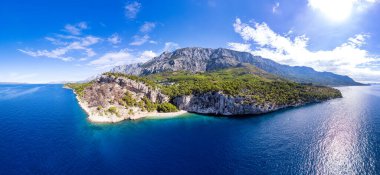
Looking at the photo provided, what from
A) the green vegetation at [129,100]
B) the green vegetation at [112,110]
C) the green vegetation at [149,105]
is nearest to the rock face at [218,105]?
the green vegetation at [149,105]

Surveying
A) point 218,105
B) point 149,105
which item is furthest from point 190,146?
point 149,105

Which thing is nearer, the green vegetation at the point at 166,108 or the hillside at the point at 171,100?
the hillside at the point at 171,100

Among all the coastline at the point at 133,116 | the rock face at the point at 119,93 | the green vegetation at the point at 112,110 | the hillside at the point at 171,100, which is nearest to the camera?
the coastline at the point at 133,116

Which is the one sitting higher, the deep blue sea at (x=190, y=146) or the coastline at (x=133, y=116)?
the coastline at (x=133, y=116)

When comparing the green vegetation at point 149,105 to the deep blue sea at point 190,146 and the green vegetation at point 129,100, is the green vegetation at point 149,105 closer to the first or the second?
the green vegetation at point 129,100

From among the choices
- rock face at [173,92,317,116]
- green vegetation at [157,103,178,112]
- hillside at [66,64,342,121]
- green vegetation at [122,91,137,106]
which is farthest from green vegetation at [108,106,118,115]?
rock face at [173,92,317,116]

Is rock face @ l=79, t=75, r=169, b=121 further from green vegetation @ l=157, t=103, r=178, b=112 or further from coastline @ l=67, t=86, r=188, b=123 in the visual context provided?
green vegetation @ l=157, t=103, r=178, b=112

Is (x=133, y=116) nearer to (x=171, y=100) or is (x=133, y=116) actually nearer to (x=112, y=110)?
(x=112, y=110)
